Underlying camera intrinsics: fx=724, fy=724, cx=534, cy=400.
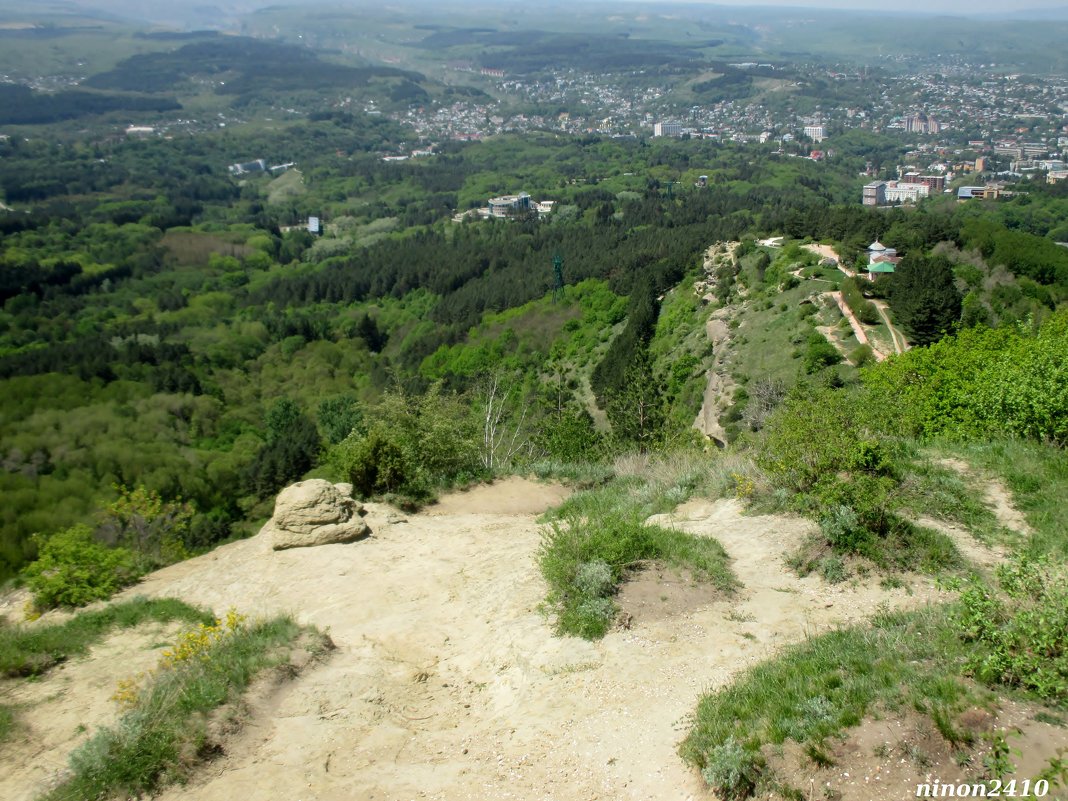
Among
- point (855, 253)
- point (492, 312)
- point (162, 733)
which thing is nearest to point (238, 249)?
point (492, 312)

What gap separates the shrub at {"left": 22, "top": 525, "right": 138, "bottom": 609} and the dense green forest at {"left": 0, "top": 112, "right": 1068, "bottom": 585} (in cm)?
299

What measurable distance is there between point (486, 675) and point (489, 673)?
0.12 ft

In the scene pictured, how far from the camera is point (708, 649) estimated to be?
7160mm

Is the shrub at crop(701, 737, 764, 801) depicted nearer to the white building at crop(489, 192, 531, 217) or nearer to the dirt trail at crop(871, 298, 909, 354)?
the dirt trail at crop(871, 298, 909, 354)

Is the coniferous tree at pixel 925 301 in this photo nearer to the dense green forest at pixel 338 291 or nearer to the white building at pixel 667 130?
the dense green forest at pixel 338 291

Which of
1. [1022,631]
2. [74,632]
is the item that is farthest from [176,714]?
[1022,631]

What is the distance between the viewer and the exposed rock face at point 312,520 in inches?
465

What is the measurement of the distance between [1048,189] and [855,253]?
244 ft

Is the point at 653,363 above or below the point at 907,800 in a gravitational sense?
below

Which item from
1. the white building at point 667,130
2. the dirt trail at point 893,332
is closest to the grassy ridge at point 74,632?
the dirt trail at point 893,332

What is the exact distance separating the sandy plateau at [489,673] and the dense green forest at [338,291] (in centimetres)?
742

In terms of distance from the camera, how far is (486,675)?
7543mm

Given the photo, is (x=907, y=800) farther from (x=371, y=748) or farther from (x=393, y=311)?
(x=393, y=311)

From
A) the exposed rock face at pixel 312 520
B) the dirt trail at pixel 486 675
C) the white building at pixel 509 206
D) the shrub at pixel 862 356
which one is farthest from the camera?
the white building at pixel 509 206
